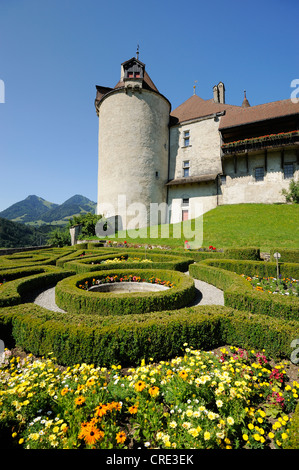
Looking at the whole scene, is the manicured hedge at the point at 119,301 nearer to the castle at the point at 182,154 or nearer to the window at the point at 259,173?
the castle at the point at 182,154

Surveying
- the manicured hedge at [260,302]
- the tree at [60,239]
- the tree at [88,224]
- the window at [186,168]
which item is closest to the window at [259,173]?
the window at [186,168]

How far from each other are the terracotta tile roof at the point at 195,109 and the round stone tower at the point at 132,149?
4603mm

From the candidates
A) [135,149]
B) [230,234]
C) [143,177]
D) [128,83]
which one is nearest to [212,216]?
[230,234]

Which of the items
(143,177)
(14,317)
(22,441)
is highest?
(143,177)

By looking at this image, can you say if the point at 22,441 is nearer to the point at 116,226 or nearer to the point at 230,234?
the point at 230,234

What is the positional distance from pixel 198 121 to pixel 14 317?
35724mm

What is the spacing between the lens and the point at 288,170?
28.1m

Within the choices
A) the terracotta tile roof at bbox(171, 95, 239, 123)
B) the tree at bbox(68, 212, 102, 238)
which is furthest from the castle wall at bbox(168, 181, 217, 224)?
the tree at bbox(68, 212, 102, 238)

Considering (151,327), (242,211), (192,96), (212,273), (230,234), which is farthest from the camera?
(192,96)

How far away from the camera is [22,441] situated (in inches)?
102

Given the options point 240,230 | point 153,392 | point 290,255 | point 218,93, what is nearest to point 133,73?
point 218,93

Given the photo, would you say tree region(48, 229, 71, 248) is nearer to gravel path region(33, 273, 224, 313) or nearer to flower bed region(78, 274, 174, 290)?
gravel path region(33, 273, 224, 313)

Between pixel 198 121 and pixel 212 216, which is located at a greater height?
pixel 198 121

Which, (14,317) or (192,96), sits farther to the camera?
(192,96)
